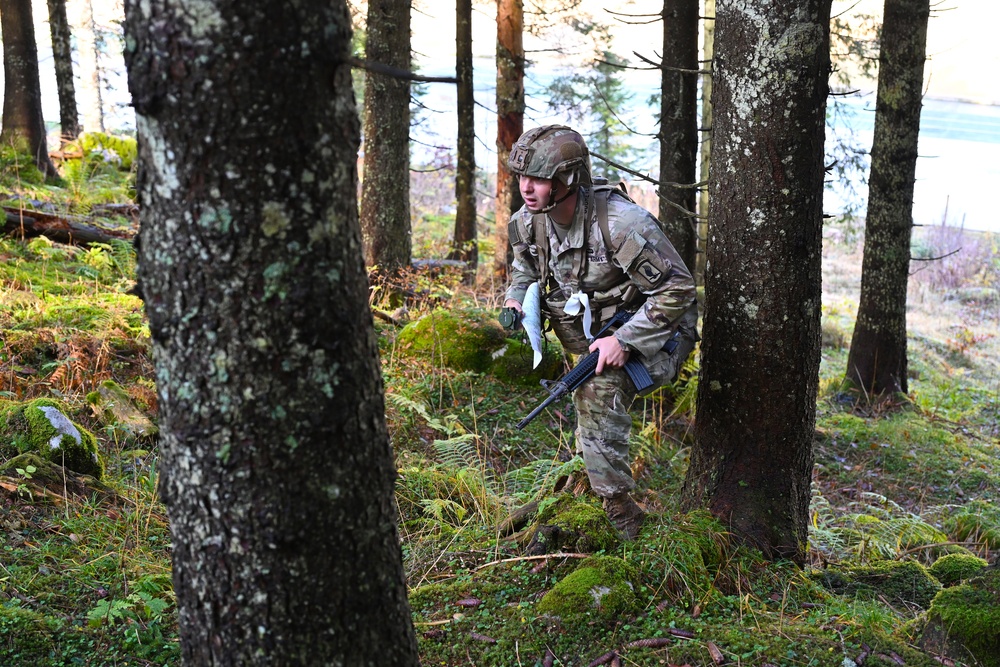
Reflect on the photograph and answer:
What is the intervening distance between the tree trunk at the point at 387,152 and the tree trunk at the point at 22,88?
6597mm

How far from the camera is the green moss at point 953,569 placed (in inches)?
178

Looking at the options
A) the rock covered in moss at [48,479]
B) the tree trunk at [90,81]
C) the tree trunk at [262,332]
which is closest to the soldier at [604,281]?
the tree trunk at [262,332]

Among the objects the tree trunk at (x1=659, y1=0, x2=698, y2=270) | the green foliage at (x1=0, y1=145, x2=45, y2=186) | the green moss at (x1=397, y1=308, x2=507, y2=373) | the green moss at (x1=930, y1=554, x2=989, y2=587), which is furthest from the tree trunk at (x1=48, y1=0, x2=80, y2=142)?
the green moss at (x1=930, y1=554, x2=989, y2=587)

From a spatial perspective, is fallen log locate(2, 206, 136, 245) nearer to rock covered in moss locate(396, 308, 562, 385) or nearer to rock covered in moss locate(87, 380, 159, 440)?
rock covered in moss locate(87, 380, 159, 440)

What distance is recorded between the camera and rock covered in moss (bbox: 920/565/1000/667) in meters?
3.20

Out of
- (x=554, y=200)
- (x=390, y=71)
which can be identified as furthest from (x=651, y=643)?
(x=390, y=71)

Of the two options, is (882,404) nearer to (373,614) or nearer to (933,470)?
(933,470)

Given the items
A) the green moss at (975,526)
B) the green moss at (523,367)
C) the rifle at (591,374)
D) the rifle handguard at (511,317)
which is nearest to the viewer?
the rifle at (591,374)

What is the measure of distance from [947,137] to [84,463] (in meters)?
51.8

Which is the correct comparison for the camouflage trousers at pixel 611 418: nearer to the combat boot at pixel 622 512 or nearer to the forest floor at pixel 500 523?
the combat boot at pixel 622 512

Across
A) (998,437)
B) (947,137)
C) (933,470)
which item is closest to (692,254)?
(933,470)

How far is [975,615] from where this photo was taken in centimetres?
325

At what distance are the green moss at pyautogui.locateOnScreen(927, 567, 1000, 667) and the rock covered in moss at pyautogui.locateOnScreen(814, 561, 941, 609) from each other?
71 cm

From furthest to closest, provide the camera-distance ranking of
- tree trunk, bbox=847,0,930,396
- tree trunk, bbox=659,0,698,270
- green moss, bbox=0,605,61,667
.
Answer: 1. tree trunk, bbox=847,0,930,396
2. tree trunk, bbox=659,0,698,270
3. green moss, bbox=0,605,61,667
